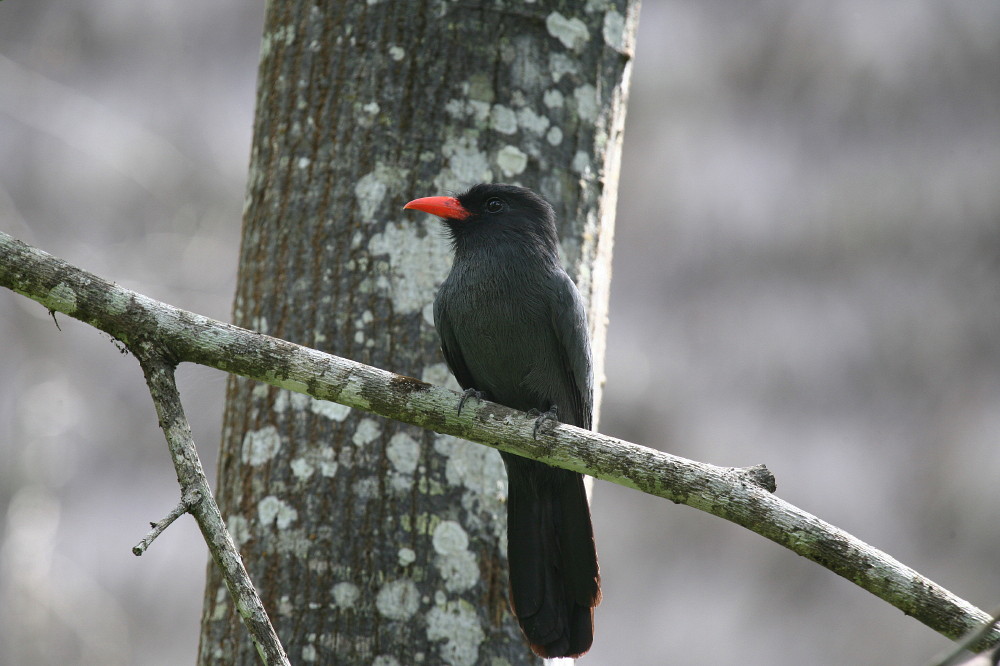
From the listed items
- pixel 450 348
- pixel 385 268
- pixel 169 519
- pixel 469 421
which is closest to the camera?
pixel 169 519

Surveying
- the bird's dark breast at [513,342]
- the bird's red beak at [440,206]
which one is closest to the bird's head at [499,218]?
the bird's red beak at [440,206]

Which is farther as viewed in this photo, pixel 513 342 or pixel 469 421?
pixel 513 342

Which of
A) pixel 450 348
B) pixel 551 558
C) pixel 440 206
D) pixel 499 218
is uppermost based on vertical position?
pixel 499 218

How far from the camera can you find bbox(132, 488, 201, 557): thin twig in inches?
93.4

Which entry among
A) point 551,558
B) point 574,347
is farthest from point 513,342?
point 551,558

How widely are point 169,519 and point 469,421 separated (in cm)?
85

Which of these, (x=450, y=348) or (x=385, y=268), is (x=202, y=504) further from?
(x=450, y=348)

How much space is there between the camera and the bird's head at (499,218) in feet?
12.6

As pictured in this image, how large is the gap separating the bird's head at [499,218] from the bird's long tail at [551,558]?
912 mm

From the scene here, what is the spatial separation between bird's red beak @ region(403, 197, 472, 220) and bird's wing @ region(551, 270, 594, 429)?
0.46 m

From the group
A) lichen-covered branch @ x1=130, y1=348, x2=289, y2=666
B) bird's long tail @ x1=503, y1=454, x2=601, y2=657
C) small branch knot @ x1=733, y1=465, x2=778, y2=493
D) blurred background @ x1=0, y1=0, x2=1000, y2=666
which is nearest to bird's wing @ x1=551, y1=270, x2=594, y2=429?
bird's long tail @ x1=503, y1=454, x2=601, y2=657

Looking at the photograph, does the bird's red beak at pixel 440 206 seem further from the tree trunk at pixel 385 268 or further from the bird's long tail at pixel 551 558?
the bird's long tail at pixel 551 558

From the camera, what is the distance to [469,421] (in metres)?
2.85

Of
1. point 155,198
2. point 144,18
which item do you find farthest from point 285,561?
point 144,18
